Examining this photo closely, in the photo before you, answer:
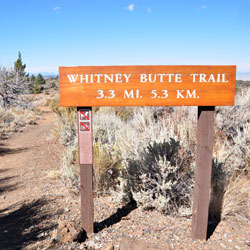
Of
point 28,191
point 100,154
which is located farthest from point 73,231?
point 28,191

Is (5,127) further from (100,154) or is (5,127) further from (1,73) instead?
(100,154)

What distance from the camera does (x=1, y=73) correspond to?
1042cm

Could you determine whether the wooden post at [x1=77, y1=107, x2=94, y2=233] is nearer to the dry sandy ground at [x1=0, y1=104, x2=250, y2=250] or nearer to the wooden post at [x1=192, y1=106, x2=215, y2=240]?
the dry sandy ground at [x1=0, y1=104, x2=250, y2=250]

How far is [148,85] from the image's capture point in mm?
2465

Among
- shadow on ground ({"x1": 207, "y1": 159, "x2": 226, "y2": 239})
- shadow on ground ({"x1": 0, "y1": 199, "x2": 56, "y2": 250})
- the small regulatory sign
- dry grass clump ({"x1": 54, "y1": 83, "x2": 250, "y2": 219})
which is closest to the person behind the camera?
the small regulatory sign

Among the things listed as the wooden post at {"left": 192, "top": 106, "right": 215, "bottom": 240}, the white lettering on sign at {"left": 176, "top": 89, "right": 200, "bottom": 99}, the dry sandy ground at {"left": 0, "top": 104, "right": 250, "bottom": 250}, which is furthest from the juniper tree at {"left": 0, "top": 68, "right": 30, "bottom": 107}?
the wooden post at {"left": 192, "top": 106, "right": 215, "bottom": 240}

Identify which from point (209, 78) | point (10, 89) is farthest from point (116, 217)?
point (10, 89)

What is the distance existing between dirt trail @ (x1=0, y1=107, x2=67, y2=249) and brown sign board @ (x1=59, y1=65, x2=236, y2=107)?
1.73m

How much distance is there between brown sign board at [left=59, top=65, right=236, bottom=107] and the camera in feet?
8.02

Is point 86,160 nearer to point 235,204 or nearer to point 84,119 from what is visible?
point 84,119

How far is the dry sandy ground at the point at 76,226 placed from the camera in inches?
105

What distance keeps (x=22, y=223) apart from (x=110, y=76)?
7.58 feet

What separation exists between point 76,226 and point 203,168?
160 centimetres

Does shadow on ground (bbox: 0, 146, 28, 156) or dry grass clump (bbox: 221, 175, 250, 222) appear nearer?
dry grass clump (bbox: 221, 175, 250, 222)
